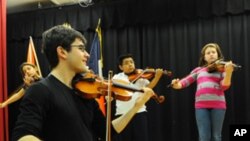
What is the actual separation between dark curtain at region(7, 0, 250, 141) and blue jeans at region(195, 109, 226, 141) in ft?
3.61

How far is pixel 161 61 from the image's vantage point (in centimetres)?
520

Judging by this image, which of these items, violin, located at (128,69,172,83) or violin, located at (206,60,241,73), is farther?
violin, located at (128,69,172,83)

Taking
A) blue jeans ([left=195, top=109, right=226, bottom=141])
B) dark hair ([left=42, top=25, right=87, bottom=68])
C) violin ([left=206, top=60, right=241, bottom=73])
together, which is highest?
dark hair ([left=42, top=25, right=87, bottom=68])

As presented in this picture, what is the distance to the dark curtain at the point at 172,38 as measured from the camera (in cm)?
467

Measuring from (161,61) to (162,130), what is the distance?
1.01 meters

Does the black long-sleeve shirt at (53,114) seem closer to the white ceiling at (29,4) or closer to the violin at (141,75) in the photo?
the violin at (141,75)

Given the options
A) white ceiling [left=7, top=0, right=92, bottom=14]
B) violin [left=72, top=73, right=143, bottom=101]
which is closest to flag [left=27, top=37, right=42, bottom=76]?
white ceiling [left=7, top=0, right=92, bottom=14]

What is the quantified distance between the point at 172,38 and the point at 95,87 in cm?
346

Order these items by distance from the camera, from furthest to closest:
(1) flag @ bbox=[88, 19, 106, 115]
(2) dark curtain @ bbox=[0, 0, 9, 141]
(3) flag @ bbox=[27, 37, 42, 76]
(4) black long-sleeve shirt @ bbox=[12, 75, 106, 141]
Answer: (3) flag @ bbox=[27, 37, 42, 76] → (1) flag @ bbox=[88, 19, 106, 115] → (2) dark curtain @ bbox=[0, 0, 9, 141] → (4) black long-sleeve shirt @ bbox=[12, 75, 106, 141]

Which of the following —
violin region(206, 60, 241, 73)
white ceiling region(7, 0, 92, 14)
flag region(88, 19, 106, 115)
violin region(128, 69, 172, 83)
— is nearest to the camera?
violin region(206, 60, 241, 73)

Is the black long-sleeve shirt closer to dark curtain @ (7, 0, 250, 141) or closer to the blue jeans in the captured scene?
the blue jeans

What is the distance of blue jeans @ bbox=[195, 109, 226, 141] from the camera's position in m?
3.59

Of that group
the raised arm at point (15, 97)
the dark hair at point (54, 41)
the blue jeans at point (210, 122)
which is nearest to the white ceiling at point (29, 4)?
the raised arm at point (15, 97)

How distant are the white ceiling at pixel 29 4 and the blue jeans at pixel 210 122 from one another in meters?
3.04
